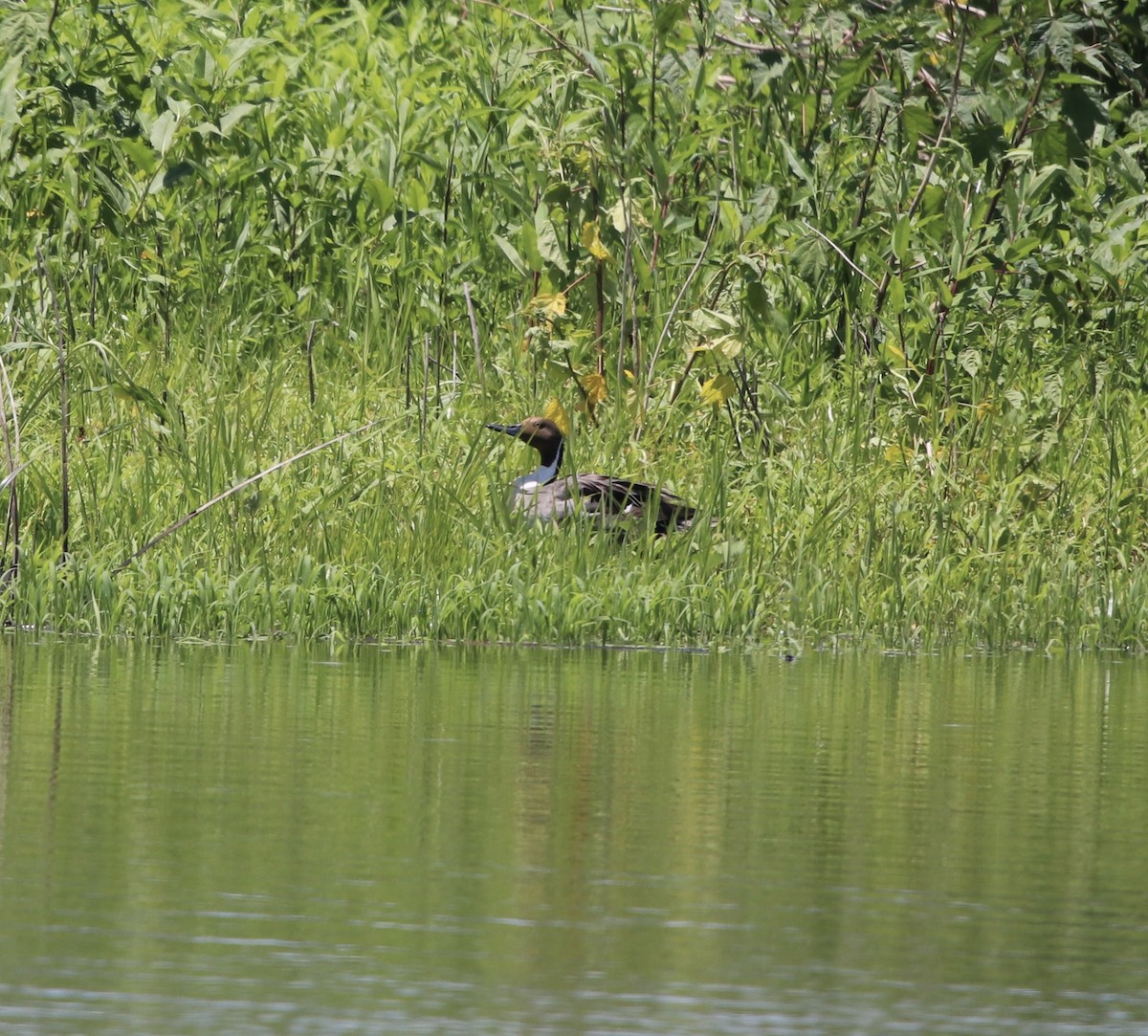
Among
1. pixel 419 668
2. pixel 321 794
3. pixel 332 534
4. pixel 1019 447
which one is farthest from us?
pixel 1019 447

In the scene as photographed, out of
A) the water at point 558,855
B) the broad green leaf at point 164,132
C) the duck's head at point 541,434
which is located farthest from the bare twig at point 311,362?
the water at point 558,855

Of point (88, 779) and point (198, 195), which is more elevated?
point (198, 195)

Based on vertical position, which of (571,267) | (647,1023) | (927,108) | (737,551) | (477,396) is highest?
(927,108)

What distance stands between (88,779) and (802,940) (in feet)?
6.86

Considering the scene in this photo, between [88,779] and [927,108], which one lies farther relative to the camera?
[927,108]

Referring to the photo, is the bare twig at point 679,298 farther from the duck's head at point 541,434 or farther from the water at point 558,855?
the water at point 558,855

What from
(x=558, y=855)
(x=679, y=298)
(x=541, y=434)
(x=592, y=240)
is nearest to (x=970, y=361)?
(x=679, y=298)

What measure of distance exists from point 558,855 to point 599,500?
591 cm

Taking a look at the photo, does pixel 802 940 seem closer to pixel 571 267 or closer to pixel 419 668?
pixel 419 668

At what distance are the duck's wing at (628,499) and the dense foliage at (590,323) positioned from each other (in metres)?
0.22

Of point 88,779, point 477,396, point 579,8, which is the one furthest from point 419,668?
point 579,8

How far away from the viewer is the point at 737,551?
32.2 ft

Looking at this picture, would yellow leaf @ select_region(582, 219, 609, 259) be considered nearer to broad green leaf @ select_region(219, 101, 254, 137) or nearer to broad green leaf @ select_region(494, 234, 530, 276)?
broad green leaf @ select_region(494, 234, 530, 276)

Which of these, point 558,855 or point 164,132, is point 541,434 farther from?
point 558,855
